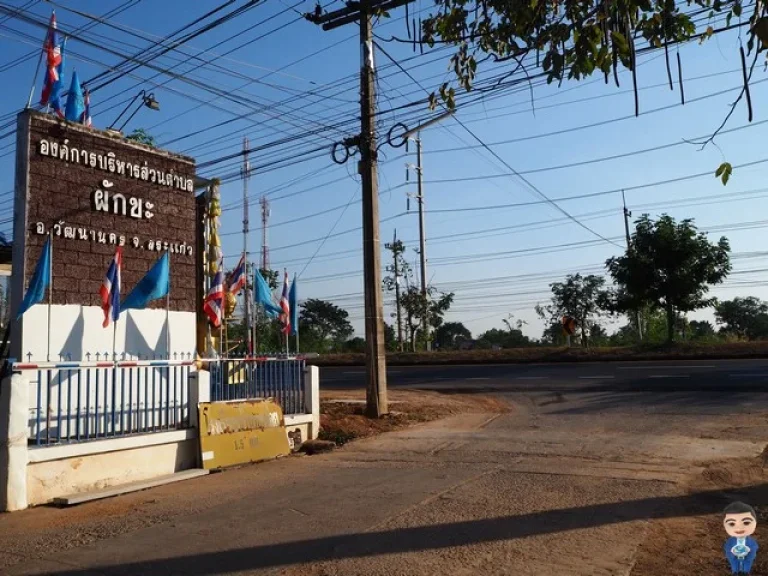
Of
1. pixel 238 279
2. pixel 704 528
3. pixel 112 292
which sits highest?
pixel 238 279

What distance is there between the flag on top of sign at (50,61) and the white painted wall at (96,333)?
4583 millimetres

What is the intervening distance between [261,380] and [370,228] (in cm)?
451

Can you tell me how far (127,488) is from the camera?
8.80 m

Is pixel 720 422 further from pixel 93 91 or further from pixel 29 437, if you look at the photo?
pixel 93 91

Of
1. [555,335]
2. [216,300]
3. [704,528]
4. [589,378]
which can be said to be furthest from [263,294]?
[555,335]

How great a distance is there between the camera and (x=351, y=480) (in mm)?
9094

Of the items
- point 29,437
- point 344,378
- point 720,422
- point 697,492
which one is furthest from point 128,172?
point 344,378

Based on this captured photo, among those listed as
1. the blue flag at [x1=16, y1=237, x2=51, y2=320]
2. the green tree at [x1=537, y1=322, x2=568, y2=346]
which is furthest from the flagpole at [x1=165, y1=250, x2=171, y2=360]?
the green tree at [x1=537, y1=322, x2=568, y2=346]

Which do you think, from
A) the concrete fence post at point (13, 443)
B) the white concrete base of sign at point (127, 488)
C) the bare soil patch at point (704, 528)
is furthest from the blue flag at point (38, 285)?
the bare soil patch at point (704, 528)

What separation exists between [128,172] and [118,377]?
3665 millimetres

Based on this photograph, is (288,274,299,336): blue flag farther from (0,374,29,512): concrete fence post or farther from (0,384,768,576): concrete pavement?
(0,374,29,512): concrete fence post

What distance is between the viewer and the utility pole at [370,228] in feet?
48.8

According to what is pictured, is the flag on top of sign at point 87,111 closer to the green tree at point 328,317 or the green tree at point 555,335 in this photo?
the green tree at point 555,335

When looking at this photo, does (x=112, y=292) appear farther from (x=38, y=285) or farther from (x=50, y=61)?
(x=50, y=61)
